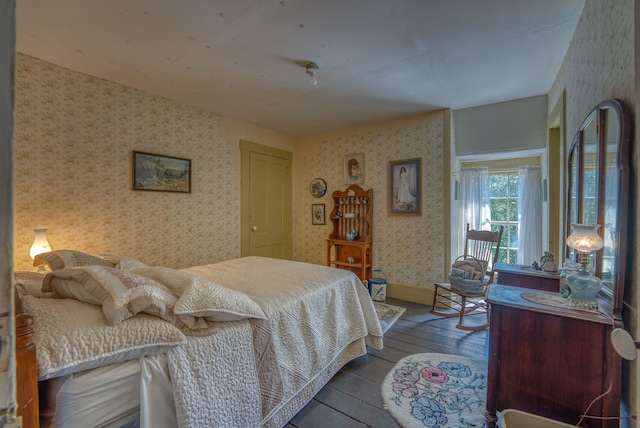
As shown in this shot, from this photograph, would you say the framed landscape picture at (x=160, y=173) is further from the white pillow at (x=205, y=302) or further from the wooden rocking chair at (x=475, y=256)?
the wooden rocking chair at (x=475, y=256)

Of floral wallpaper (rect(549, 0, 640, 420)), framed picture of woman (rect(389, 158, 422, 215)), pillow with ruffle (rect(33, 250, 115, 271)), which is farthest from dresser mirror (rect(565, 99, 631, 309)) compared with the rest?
pillow with ruffle (rect(33, 250, 115, 271))

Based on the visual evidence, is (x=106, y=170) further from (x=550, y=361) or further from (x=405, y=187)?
(x=550, y=361)

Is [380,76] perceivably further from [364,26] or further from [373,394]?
[373,394]

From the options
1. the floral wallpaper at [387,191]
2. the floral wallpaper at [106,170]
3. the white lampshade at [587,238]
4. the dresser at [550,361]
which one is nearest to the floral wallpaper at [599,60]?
the white lampshade at [587,238]

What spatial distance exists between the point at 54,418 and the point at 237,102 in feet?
10.0

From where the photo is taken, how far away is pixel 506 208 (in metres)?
4.52

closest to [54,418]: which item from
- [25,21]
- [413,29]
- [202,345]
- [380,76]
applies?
[202,345]

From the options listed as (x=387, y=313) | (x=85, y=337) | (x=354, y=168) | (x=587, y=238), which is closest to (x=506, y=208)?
(x=354, y=168)

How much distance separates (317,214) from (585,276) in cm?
357

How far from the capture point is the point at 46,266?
2.10 metres

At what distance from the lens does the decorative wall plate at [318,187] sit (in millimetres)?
4586

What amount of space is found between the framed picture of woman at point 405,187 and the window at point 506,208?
1708mm

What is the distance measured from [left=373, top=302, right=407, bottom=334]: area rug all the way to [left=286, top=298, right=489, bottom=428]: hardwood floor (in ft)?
0.20

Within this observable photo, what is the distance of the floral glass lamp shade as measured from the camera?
1.38m
